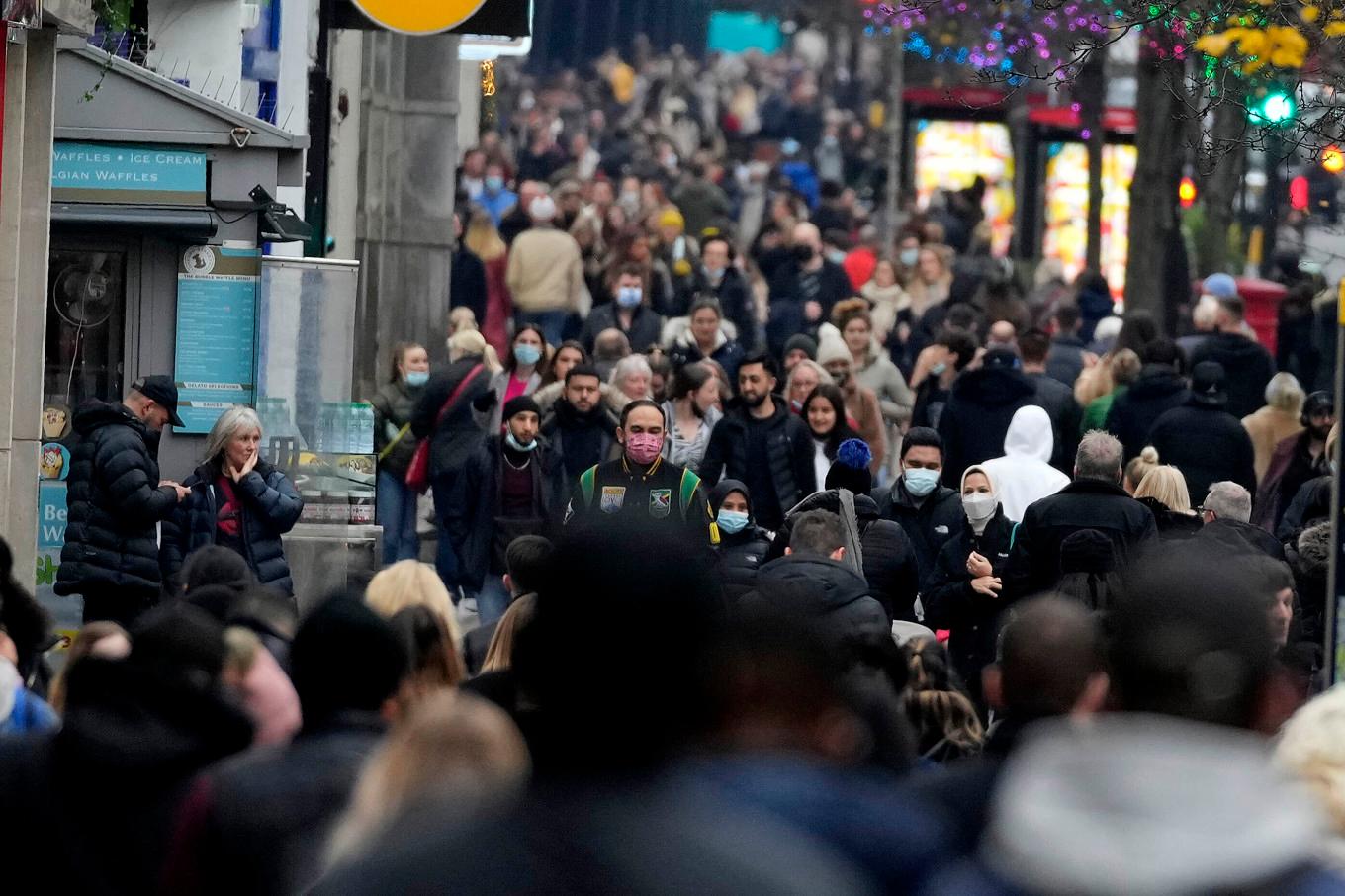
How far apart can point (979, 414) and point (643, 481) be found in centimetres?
320

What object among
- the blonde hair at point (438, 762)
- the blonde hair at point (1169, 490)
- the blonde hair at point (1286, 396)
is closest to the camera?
the blonde hair at point (438, 762)

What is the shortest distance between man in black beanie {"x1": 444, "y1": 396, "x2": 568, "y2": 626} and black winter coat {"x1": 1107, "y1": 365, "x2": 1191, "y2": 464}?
3491 millimetres

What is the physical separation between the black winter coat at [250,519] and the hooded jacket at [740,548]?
1928 mm

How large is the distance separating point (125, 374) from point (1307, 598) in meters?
5.78

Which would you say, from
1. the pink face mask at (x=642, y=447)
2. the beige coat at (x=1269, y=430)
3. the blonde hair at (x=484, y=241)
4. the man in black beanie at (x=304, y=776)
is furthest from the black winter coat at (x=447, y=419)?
the man in black beanie at (x=304, y=776)

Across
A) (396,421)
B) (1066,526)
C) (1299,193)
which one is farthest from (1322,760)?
(1299,193)

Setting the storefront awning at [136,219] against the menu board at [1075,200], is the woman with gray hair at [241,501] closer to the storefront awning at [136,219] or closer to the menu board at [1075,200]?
the storefront awning at [136,219]

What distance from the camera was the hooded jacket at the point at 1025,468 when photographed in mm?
11672

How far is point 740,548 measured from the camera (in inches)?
435

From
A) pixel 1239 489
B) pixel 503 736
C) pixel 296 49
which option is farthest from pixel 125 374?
pixel 503 736

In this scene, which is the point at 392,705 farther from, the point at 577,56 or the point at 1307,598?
the point at 577,56

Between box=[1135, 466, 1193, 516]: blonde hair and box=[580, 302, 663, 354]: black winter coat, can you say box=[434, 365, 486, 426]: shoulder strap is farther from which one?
box=[1135, 466, 1193, 516]: blonde hair

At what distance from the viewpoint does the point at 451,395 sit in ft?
47.5

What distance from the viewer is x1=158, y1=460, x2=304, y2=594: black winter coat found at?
10.7 m
